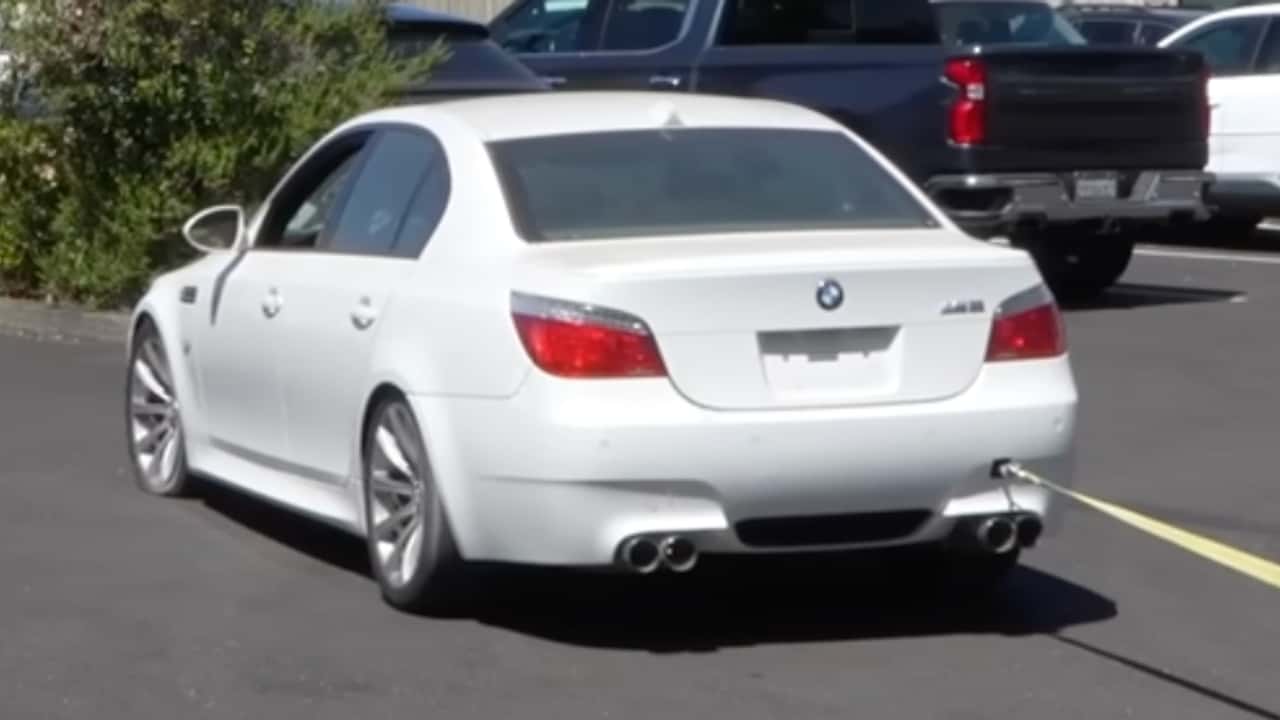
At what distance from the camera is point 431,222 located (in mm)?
8930

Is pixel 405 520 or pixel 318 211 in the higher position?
pixel 318 211

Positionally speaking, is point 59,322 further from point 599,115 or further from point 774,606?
point 774,606

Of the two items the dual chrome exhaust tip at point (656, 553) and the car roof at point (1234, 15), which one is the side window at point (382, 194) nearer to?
the dual chrome exhaust tip at point (656, 553)

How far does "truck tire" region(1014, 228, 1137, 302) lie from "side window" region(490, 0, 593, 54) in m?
3.18

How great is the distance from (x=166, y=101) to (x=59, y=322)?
1298mm

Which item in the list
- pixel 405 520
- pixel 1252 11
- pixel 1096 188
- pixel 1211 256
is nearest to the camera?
pixel 405 520

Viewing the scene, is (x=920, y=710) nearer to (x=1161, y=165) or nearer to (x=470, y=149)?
(x=470, y=149)

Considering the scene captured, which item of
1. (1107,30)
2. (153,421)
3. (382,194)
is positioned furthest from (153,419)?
(1107,30)

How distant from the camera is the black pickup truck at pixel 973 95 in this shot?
1725cm

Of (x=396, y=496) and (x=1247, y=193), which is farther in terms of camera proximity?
(x=1247, y=193)

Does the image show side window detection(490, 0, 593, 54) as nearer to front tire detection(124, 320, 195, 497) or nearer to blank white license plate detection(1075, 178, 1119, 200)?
blank white license plate detection(1075, 178, 1119, 200)

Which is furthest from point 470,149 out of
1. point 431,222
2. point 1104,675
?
point 1104,675

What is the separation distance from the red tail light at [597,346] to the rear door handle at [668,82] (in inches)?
415

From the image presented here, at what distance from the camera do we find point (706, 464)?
26.1ft
